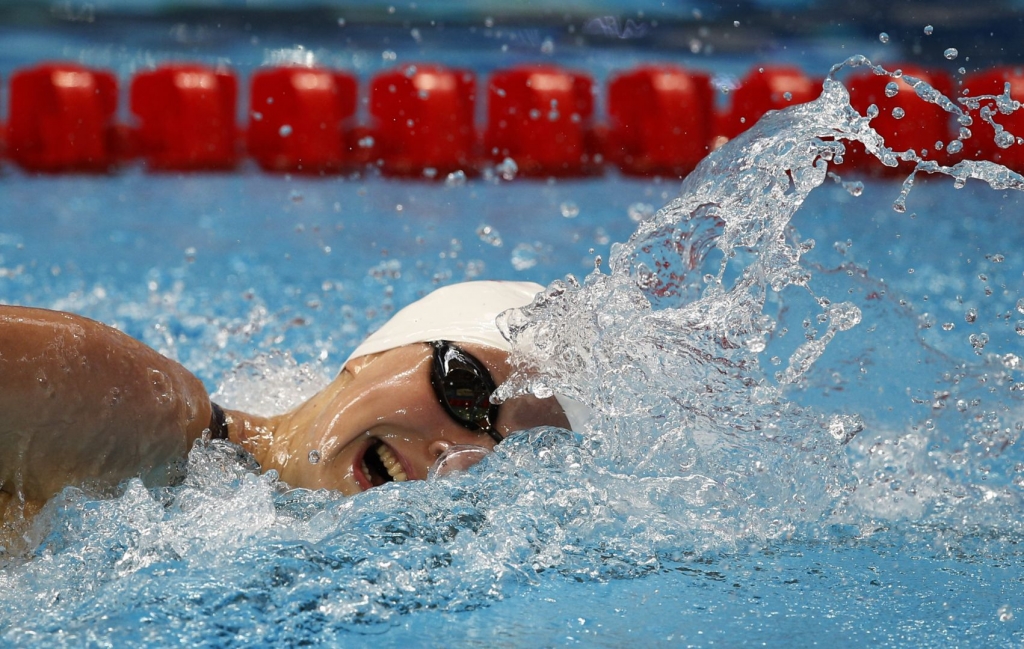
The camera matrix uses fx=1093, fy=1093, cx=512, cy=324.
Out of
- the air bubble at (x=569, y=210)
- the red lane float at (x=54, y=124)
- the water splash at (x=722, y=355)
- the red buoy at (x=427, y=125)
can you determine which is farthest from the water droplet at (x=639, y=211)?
the water splash at (x=722, y=355)

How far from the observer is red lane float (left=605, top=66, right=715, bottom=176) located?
608cm

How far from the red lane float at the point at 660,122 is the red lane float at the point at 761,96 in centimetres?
11

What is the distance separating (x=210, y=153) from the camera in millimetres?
5887

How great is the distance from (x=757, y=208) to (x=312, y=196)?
405cm

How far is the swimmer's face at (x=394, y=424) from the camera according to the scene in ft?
5.11

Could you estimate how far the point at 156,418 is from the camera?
1469 millimetres

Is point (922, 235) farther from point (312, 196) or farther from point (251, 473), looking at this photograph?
point (251, 473)

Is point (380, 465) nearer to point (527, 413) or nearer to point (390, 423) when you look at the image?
point (390, 423)

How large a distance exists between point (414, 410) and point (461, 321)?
0.16 m

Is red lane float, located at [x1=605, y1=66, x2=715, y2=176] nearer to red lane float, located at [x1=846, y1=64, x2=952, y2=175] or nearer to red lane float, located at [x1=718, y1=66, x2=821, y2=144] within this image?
red lane float, located at [x1=718, y1=66, x2=821, y2=144]

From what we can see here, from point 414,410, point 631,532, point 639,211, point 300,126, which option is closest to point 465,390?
point 414,410

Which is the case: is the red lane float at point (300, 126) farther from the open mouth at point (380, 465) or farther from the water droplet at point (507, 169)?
the open mouth at point (380, 465)

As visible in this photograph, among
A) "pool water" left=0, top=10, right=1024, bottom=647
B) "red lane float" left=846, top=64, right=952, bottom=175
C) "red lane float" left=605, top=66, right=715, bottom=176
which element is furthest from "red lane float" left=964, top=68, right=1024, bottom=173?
"pool water" left=0, top=10, right=1024, bottom=647

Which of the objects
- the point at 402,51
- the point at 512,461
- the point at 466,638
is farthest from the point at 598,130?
the point at 466,638
